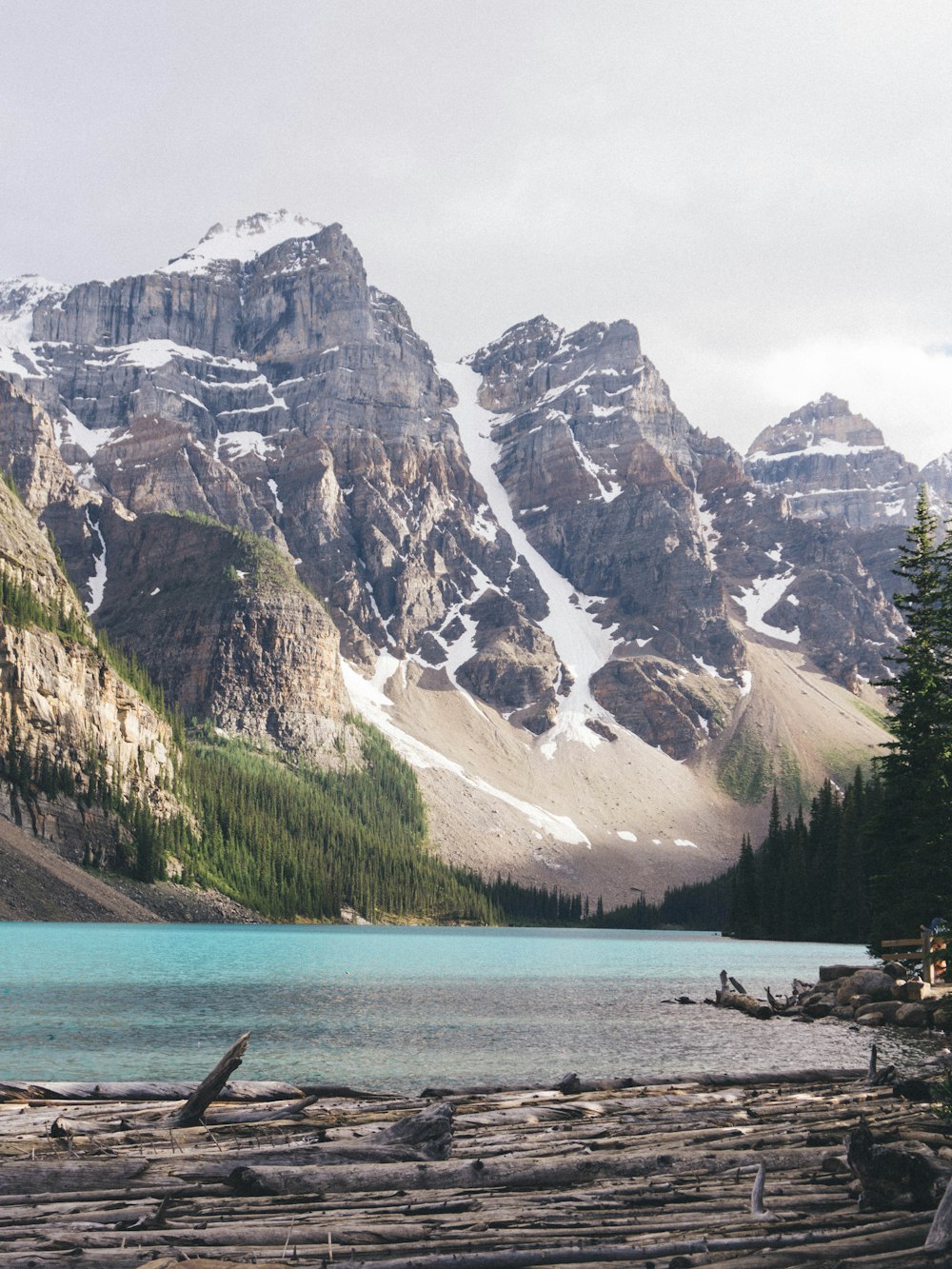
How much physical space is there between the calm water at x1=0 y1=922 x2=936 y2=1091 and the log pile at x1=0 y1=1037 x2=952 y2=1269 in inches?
363

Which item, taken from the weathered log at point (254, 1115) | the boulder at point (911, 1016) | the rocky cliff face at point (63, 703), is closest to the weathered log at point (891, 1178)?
the weathered log at point (254, 1115)

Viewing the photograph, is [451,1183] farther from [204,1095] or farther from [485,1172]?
[204,1095]

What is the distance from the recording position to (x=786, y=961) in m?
82.4

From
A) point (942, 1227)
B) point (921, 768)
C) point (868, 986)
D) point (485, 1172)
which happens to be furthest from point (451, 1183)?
point (921, 768)

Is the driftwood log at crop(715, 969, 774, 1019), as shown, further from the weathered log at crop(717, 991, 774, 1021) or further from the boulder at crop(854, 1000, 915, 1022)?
the boulder at crop(854, 1000, 915, 1022)

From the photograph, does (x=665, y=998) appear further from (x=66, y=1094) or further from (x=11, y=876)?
(x=11, y=876)

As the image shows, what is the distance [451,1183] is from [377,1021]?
92.6ft

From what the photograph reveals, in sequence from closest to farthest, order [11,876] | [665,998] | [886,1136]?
1. [886,1136]
2. [665,998]
3. [11,876]

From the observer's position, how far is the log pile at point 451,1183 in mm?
10070

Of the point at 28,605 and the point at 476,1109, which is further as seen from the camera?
the point at 28,605

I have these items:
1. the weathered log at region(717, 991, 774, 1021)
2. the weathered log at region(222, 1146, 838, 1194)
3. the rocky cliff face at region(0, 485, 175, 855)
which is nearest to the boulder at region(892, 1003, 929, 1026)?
the weathered log at region(717, 991, 774, 1021)

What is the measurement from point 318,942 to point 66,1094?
92909 millimetres

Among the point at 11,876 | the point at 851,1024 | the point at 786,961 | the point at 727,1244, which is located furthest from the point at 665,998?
the point at 11,876

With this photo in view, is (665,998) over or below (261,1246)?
below
